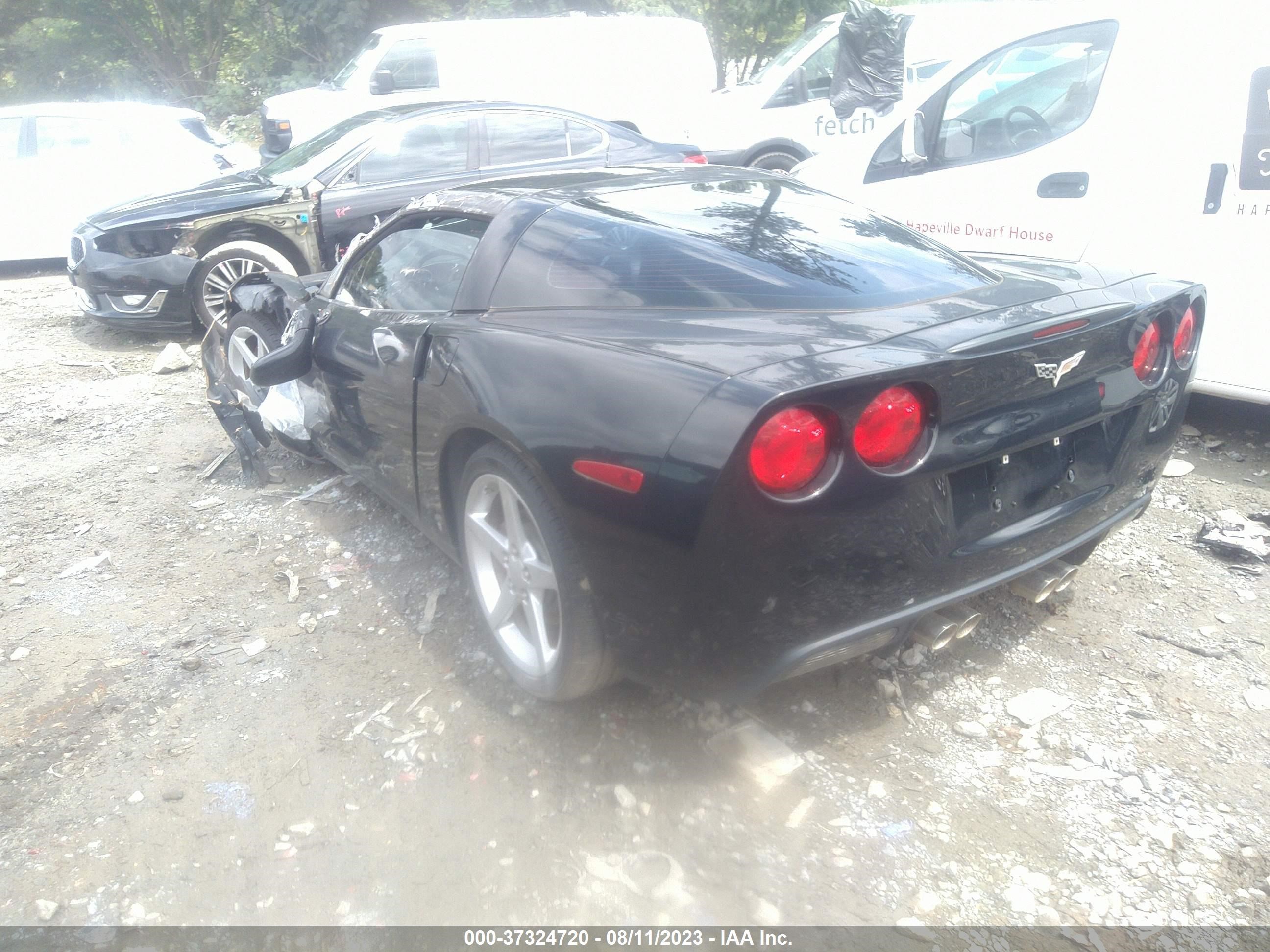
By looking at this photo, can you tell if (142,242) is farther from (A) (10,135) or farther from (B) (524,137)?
(A) (10,135)

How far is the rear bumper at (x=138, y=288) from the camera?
7.12 metres

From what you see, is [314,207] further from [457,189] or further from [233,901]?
[233,901]

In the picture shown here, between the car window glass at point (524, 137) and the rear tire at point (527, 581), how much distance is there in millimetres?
5510

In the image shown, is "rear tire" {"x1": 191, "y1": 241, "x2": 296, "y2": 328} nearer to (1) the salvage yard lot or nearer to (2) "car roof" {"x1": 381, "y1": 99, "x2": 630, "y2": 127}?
(2) "car roof" {"x1": 381, "y1": 99, "x2": 630, "y2": 127}

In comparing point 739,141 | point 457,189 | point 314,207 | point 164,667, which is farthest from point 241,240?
point 739,141

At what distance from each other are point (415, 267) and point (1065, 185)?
10.2ft

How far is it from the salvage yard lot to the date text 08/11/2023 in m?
0.04

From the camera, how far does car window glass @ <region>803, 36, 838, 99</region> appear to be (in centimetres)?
1070

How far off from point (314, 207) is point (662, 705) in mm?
5599

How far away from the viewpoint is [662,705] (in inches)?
114

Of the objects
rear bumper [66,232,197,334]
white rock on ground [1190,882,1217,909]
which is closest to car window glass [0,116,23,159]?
rear bumper [66,232,197,334]

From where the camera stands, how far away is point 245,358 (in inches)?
195

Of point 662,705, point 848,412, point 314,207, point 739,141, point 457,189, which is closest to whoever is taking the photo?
point 848,412

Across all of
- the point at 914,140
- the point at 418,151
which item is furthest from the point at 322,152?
the point at 914,140
